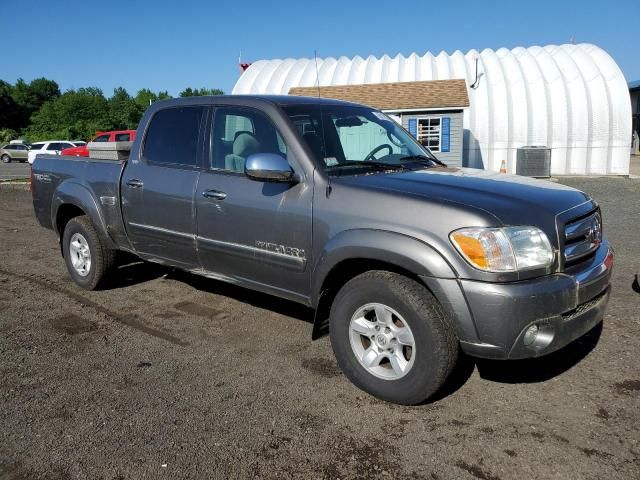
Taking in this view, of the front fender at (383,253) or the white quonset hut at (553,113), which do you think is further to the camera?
the white quonset hut at (553,113)

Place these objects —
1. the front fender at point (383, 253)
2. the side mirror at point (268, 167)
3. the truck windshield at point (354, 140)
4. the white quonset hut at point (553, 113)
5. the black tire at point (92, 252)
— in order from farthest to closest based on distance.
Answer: the white quonset hut at point (553, 113), the black tire at point (92, 252), the truck windshield at point (354, 140), the side mirror at point (268, 167), the front fender at point (383, 253)

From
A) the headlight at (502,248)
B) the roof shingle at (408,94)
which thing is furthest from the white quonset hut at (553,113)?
the headlight at (502,248)

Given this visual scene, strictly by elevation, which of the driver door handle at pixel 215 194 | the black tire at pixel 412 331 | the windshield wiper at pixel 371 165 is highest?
the windshield wiper at pixel 371 165

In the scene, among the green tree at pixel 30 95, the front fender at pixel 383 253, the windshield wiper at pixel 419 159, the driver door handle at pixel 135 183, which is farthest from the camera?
the green tree at pixel 30 95

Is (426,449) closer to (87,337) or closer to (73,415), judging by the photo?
(73,415)

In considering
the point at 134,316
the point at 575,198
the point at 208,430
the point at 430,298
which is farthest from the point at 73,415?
the point at 575,198

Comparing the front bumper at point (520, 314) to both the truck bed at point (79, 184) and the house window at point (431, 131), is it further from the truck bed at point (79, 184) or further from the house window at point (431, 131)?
the house window at point (431, 131)

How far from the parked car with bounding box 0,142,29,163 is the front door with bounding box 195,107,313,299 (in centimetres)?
3933

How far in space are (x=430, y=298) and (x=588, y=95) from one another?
885 inches

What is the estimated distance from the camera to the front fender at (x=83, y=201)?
206 inches

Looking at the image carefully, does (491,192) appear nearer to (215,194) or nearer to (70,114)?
(215,194)

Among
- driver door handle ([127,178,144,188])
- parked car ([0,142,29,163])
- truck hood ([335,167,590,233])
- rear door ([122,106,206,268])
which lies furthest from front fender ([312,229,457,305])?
parked car ([0,142,29,163])

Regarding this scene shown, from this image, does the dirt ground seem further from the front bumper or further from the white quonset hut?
the white quonset hut

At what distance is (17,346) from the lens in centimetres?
425
